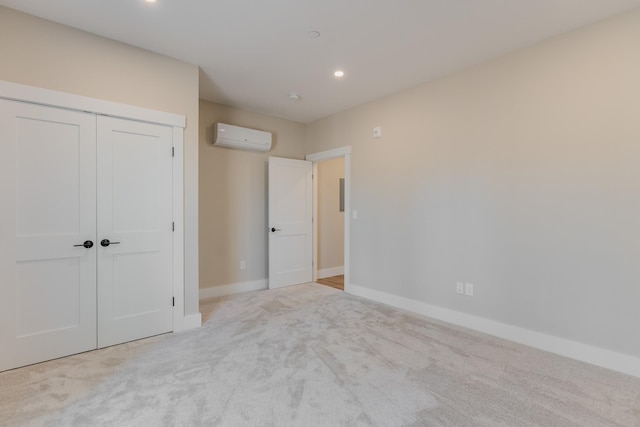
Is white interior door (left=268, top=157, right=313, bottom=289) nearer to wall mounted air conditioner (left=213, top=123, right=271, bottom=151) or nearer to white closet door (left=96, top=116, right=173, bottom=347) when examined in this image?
wall mounted air conditioner (left=213, top=123, right=271, bottom=151)

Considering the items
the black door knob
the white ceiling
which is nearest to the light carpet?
the black door knob

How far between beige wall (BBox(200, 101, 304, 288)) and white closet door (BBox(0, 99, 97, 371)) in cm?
161

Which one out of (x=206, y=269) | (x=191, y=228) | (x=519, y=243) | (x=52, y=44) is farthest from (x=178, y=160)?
(x=519, y=243)

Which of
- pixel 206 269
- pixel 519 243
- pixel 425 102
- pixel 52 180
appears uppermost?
pixel 425 102

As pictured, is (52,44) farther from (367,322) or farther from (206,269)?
(367,322)

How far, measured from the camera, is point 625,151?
2.28 metres

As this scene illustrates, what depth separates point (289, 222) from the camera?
190 inches

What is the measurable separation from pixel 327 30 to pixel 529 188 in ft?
7.39

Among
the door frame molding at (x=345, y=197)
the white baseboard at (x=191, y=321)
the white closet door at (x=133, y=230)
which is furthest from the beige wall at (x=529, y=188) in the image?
the white closet door at (x=133, y=230)

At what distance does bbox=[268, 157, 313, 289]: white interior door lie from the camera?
4.66 meters

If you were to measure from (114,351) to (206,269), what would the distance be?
165cm

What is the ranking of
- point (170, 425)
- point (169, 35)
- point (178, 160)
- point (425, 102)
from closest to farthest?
point (170, 425)
point (169, 35)
point (178, 160)
point (425, 102)

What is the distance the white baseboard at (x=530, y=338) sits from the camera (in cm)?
228

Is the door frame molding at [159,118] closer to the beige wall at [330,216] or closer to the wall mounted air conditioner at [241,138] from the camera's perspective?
the wall mounted air conditioner at [241,138]
